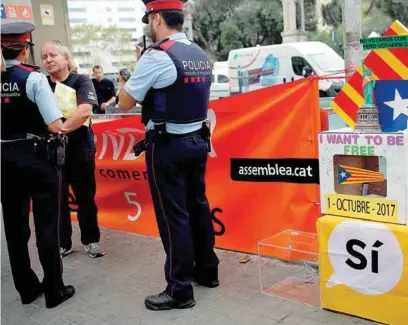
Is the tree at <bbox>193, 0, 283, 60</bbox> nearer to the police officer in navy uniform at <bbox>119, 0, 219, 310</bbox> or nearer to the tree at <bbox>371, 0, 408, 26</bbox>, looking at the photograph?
the tree at <bbox>371, 0, 408, 26</bbox>

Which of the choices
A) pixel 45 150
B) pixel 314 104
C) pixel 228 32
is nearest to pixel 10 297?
pixel 45 150

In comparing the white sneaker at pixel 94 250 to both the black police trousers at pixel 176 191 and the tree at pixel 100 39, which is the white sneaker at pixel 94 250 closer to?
the black police trousers at pixel 176 191

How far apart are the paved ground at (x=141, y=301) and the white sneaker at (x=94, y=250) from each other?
0.06 metres

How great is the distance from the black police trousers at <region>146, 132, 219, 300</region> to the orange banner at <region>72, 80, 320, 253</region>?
0.90m

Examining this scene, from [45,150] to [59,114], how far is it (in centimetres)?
27

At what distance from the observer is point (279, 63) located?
23.2 meters

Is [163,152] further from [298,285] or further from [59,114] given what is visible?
[298,285]

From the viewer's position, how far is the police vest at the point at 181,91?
3.51 metres

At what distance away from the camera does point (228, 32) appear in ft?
146

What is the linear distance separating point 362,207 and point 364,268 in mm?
378

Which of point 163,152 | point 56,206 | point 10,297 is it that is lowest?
point 10,297

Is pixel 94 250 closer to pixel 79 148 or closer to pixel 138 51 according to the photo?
pixel 79 148

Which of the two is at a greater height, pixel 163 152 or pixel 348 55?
pixel 348 55

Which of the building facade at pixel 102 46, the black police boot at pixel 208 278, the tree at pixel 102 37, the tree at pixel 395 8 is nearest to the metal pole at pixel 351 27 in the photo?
the black police boot at pixel 208 278
